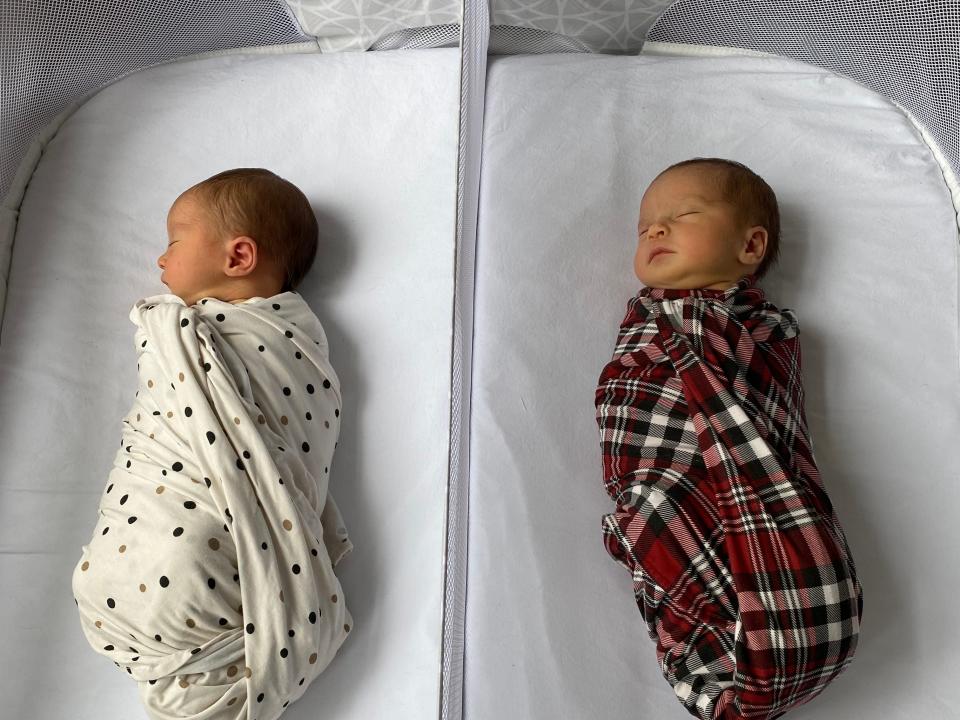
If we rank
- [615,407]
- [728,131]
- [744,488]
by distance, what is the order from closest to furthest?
1. [744,488]
2. [615,407]
3. [728,131]

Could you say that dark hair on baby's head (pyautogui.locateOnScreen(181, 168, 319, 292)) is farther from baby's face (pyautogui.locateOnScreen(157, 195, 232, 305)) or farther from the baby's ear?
the baby's ear

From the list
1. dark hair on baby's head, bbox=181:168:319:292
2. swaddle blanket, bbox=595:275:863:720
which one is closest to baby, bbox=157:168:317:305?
dark hair on baby's head, bbox=181:168:319:292

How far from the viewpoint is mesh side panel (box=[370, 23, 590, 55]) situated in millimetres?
1459

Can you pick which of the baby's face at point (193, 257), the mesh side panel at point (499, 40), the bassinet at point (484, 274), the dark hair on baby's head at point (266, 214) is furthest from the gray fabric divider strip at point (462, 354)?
the baby's face at point (193, 257)

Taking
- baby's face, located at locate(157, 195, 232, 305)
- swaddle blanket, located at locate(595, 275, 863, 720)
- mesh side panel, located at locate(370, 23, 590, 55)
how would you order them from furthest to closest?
1. mesh side panel, located at locate(370, 23, 590, 55)
2. baby's face, located at locate(157, 195, 232, 305)
3. swaddle blanket, located at locate(595, 275, 863, 720)

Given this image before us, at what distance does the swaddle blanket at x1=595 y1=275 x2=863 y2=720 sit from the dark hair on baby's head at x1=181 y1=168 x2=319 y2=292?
0.47 meters

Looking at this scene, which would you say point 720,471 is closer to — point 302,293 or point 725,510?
point 725,510

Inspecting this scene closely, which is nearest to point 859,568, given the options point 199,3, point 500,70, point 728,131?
point 728,131

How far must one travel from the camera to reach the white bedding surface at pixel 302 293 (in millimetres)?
→ 1089

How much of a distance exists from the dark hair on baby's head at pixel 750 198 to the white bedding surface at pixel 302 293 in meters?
0.40

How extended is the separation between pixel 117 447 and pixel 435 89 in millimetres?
752

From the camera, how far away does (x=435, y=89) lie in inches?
55.8

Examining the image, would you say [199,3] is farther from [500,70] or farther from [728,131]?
[728,131]

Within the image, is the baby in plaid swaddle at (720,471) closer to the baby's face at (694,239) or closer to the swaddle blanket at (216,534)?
the baby's face at (694,239)
